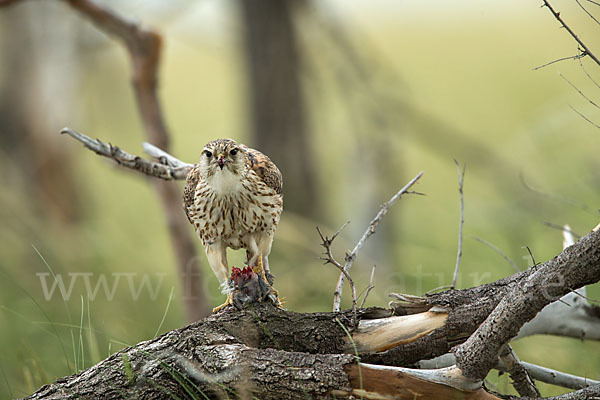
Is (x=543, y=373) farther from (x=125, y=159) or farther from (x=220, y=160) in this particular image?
(x=125, y=159)

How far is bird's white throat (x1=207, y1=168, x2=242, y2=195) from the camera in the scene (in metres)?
2.89

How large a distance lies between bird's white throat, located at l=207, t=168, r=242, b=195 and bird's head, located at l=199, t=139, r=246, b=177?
1 centimetres

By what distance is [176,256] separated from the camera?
451 cm

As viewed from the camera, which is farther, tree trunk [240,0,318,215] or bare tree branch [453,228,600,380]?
tree trunk [240,0,318,215]

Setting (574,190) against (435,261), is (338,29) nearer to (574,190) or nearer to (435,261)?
(435,261)

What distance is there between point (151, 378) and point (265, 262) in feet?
3.40

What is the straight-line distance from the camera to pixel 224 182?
2906 millimetres

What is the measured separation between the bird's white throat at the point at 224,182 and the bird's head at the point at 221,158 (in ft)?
0.04

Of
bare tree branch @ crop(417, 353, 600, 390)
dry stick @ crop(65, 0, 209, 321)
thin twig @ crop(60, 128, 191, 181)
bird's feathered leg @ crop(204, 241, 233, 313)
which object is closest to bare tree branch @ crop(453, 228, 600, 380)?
bare tree branch @ crop(417, 353, 600, 390)

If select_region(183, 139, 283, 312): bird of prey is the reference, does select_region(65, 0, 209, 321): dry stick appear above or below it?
above

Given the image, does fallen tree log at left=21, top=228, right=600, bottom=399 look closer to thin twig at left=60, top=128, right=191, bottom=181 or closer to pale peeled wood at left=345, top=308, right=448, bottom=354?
pale peeled wood at left=345, top=308, right=448, bottom=354

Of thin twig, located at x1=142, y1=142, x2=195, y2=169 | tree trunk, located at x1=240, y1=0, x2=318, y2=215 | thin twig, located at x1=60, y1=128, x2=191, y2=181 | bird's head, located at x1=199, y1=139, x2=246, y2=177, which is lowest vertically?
bird's head, located at x1=199, y1=139, x2=246, y2=177

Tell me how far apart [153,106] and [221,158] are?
1.54 m

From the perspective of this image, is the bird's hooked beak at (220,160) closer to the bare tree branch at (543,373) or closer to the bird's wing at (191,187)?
the bird's wing at (191,187)
